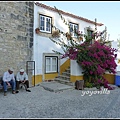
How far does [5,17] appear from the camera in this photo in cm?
742

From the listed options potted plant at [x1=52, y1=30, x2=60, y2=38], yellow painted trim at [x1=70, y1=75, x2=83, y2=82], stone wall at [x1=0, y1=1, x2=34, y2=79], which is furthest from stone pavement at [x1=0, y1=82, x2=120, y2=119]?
potted plant at [x1=52, y1=30, x2=60, y2=38]

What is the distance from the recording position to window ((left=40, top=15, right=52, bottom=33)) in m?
9.59

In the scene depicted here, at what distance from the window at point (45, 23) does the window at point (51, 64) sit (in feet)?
6.32

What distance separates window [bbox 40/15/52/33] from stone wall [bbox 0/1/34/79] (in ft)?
3.21

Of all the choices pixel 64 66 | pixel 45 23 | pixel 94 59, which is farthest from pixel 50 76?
pixel 45 23

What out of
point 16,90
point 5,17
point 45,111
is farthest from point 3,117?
point 5,17

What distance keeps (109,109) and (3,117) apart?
11.2 feet

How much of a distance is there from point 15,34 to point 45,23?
2619 mm

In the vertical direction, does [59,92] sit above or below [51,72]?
below

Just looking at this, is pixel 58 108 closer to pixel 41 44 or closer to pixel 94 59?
pixel 94 59

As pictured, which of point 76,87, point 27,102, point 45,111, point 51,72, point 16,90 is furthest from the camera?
point 51,72

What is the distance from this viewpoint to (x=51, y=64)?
10.1 metres

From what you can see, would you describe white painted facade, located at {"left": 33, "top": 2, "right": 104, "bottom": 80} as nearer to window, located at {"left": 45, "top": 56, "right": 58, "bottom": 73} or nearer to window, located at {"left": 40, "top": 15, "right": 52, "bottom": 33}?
window, located at {"left": 40, "top": 15, "right": 52, "bottom": 33}

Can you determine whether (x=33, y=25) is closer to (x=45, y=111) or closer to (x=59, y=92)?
(x=59, y=92)
